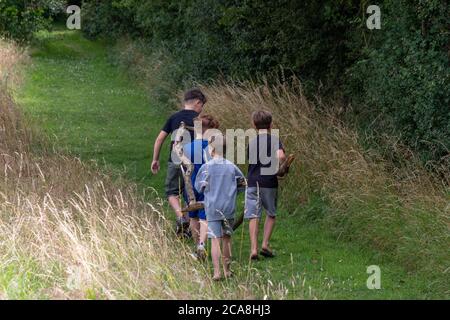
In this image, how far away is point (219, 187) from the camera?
911cm

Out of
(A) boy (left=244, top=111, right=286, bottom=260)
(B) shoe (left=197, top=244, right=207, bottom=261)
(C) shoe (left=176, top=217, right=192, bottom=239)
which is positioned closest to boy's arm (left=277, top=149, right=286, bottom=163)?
(A) boy (left=244, top=111, right=286, bottom=260)

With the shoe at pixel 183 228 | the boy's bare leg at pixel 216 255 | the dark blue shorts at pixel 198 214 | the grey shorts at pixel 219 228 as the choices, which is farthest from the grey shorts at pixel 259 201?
the boy's bare leg at pixel 216 255

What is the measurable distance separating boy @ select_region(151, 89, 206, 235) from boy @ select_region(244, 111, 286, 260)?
788 millimetres

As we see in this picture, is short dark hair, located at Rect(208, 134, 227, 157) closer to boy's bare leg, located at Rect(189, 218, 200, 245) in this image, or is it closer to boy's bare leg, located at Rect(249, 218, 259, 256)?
boy's bare leg, located at Rect(249, 218, 259, 256)

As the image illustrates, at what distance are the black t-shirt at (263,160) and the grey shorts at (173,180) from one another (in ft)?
3.39

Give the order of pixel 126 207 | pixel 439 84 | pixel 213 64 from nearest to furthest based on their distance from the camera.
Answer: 1. pixel 126 207
2. pixel 439 84
3. pixel 213 64

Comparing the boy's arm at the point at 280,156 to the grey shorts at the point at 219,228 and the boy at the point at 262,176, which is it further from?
the grey shorts at the point at 219,228

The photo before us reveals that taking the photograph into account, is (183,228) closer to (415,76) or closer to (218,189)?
(218,189)

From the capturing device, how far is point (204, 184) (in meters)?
9.09

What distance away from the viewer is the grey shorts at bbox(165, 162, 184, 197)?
11.1 metres

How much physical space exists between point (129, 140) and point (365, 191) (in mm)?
8141

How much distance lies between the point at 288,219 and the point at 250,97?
3887 millimetres

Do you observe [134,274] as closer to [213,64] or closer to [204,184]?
[204,184]
